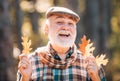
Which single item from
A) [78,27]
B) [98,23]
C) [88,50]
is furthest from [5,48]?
[98,23]

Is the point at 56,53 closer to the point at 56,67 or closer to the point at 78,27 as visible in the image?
the point at 56,67

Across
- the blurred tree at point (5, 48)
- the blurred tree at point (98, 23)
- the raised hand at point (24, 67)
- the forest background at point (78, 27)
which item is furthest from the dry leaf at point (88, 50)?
the blurred tree at point (98, 23)

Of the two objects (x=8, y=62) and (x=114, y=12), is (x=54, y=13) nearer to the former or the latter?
(x=8, y=62)

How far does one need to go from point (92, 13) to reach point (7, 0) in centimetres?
1272

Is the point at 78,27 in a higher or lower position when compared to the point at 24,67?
higher

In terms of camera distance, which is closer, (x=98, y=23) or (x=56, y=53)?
(x=56, y=53)

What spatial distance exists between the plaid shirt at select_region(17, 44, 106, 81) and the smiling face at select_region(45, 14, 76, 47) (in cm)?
10

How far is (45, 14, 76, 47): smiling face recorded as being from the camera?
18.4 feet

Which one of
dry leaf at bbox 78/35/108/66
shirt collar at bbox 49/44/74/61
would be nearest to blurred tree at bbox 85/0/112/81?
dry leaf at bbox 78/35/108/66

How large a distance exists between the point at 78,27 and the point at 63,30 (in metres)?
17.7

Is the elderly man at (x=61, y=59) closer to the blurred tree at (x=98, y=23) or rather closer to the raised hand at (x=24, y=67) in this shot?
the raised hand at (x=24, y=67)

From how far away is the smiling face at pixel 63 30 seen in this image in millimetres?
5598

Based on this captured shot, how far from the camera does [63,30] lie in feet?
18.4

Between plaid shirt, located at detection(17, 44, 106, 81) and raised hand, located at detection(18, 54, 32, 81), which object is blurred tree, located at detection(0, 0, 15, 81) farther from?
raised hand, located at detection(18, 54, 32, 81)
